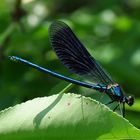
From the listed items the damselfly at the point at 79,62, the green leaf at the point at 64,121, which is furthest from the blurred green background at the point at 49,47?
the green leaf at the point at 64,121

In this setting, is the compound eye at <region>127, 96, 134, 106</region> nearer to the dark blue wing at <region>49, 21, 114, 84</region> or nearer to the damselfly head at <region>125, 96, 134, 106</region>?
the damselfly head at <region>125, 96, 134, 106</region>

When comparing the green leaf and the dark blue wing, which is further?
the dark blue wing

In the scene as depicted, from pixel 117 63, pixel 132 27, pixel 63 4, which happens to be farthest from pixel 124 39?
pixel 63 4

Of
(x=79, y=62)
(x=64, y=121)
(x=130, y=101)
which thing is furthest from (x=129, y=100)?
(x=64, y=121)

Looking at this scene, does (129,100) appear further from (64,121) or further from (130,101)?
(64,121)

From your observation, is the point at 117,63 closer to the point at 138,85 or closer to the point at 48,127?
the point at 138,85

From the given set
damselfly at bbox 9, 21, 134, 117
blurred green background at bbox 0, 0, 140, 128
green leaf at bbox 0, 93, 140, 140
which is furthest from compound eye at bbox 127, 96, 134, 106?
green leaf at bbox 0, 93, 140, 140
